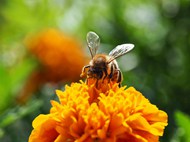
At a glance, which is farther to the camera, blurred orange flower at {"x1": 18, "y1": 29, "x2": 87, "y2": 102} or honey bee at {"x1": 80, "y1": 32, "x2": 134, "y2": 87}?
blurred orange flower at {"x1": 18, "y1": 29, "x2": 87, "y2": 102}

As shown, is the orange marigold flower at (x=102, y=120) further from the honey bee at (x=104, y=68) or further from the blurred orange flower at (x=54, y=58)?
the blurred orange flower at (x=54, y=58)

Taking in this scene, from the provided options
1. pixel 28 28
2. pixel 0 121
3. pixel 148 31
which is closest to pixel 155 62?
pixel 148 31

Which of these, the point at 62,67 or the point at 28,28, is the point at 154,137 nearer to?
the point at 62,67

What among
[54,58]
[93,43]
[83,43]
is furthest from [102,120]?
[83,43]

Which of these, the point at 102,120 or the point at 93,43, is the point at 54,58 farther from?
the point at 102,120

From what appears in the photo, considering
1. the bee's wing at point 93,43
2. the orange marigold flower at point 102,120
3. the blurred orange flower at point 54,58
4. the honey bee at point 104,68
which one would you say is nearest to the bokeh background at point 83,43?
the blurred orange flower at point 54,58

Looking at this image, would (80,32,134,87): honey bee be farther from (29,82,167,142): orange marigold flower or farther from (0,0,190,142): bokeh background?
(0,0,190,142): bokeh background

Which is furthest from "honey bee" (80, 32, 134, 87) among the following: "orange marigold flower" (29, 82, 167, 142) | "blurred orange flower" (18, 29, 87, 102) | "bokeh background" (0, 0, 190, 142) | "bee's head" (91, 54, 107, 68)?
"blurred orange flower" (18, 29, 87, 102)
